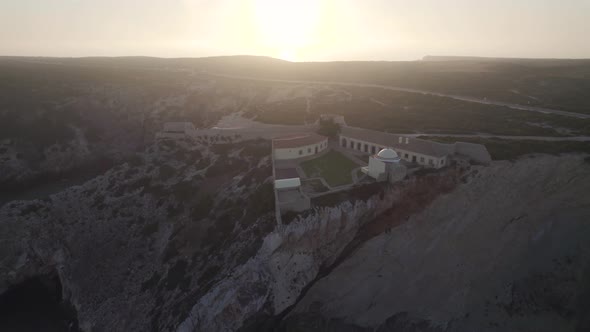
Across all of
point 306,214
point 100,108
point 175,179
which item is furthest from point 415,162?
point 100,108

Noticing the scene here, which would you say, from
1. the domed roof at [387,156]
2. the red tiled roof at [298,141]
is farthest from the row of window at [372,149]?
the domed roof at [387,156]

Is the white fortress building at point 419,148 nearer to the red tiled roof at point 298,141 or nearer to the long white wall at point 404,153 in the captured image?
the long white wall at point 404,153

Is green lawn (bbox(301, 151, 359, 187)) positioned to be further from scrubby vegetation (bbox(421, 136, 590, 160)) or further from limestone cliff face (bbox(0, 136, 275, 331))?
scrubby vegetation (bbox(421, 136, 590, 160))

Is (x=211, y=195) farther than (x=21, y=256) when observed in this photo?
Yes

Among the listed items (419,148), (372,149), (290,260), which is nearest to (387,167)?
(419,148)

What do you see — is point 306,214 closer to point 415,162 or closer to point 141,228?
point 415,162

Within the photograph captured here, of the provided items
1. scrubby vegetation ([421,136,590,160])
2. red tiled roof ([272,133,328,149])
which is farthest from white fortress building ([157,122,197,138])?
scrubby vegetation ([421,136,590,160])

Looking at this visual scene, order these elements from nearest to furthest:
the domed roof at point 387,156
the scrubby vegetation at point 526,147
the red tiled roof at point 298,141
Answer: the domed roof at point 387,156 < the scrubby vegetation at point 526,147 < the red tiled roof at point 298,141
